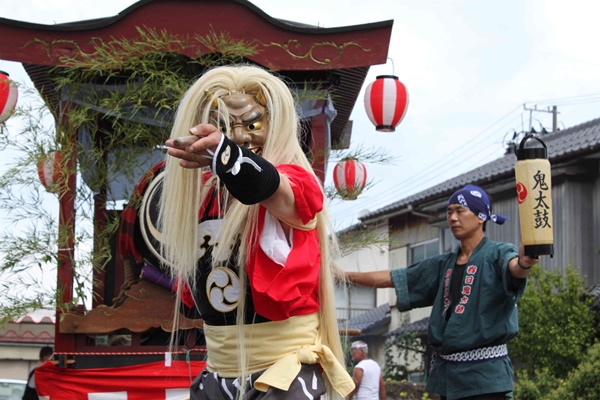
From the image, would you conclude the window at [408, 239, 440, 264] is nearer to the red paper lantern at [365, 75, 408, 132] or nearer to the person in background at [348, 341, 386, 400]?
the person in background at [348, 341, 386, 400]

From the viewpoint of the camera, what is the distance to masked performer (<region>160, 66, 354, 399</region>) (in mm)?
2582

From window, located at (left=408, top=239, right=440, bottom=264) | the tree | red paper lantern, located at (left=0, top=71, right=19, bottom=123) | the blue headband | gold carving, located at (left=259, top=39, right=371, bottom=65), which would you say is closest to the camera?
the blue headband

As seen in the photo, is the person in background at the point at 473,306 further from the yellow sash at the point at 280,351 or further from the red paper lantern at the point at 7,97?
the red paper lantern at the point at 7,97

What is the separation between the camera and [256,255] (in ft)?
8.60

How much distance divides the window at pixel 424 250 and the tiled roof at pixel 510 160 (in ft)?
4.05

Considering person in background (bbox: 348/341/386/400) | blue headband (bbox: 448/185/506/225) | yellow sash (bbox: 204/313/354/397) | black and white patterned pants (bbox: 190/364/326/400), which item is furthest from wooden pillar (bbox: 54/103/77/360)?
person in background (bbox: 348/341/386/400)

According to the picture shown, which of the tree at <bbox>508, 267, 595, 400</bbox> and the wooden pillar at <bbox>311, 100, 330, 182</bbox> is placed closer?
the wooden pillar at <bbox>311, 100, 330, 182</bbox>

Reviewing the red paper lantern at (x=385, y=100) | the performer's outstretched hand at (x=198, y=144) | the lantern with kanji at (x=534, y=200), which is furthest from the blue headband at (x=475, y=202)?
the red paper lantern at (x=385, y=100)

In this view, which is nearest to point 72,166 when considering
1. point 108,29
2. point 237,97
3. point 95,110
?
point 95,110

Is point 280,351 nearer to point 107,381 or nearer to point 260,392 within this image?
point 260,392

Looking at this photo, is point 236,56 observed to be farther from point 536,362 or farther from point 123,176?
point 536,362

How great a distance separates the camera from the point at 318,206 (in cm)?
256

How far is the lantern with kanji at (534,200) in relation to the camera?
3455 mm

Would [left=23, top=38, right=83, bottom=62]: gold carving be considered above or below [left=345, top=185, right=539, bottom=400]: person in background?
above
